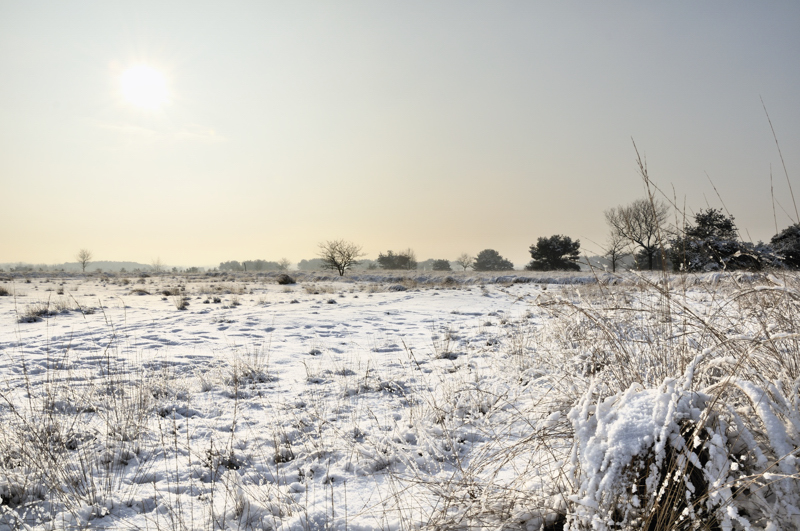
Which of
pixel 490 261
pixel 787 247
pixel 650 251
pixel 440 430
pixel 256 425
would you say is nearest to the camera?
pixel 440 430

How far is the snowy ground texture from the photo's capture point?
1.33m

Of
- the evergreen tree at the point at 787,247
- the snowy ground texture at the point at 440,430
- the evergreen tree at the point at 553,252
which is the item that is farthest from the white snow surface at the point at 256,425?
the evergreen tree at the point at 553,252

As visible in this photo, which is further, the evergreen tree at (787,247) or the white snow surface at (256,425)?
the evergreen tree at (787,247)

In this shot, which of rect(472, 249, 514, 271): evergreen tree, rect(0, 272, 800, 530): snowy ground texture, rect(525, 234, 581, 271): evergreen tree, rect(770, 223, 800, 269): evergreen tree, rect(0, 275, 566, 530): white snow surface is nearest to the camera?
rect(0, 272, 800, 530): snowy ground texture

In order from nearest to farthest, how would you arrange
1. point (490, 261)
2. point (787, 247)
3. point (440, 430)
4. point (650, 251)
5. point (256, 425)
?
point (440, 430), point (256, 425), point (787, 247), point (650, 251), point (490, 261)

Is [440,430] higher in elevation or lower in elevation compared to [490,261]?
lower

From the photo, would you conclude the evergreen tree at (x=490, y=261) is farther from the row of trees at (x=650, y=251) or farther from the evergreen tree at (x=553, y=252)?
the evergreen tree at (x=553, y=252)

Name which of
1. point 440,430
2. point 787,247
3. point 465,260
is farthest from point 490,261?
point 440,430

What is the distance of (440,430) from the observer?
299 centimetres

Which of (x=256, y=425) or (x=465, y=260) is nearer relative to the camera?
(x=256, y=425)

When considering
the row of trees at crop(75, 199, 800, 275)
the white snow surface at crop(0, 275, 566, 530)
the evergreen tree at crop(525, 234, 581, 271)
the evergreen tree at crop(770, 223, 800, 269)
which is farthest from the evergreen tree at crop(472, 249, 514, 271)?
the white snow surface at crop(0, 275, 566, 530)

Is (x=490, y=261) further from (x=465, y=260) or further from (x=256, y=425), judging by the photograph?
(x=256, y=425)

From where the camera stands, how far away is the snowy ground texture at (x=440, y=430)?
133 centimetres

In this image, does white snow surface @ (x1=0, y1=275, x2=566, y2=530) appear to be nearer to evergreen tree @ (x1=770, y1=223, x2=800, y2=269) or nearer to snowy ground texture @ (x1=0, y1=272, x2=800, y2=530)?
snowy ground texture @ (x1=0, y1=272, x2=800, y2=530)
